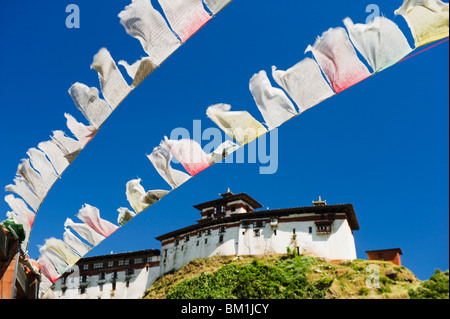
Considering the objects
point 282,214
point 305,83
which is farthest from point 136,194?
point 282,214

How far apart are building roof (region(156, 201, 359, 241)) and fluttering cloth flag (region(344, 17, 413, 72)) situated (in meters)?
37.8

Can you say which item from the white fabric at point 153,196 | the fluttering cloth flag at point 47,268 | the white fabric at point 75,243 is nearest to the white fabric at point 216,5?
the white fabric at point 153,196

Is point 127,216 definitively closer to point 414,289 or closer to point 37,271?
point 37,271

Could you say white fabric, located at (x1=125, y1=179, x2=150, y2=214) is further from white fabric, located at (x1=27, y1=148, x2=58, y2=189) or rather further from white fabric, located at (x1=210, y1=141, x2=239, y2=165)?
white fabric, located at (x1=210, y1=141, x2=239, y2=165)

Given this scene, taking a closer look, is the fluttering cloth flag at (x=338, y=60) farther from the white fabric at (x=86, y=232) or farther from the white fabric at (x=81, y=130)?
the white fabric at (x=86, y=232)

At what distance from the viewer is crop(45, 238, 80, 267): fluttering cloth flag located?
34.4 feet

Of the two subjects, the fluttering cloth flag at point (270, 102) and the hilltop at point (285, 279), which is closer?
the fluttering cloth flag at point (270, 102)

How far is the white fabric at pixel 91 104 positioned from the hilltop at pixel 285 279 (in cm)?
3033

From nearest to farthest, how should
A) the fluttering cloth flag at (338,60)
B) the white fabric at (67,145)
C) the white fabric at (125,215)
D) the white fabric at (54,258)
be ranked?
the fluttering cloth flag at (338,60) < the white fabric at (67,145) < the white fabric at (125,215) < the white fabric at (54,258)

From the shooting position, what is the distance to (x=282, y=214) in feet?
147

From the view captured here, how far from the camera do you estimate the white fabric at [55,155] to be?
26.9 feet

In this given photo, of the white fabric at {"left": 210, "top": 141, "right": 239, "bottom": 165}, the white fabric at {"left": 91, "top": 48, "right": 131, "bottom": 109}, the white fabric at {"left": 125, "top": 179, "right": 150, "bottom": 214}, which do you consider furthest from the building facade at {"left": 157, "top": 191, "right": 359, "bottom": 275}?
the white fabric at {"left": 91, "top": 48, "right": 131, "bottom": 109}

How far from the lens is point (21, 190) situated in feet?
30.7
